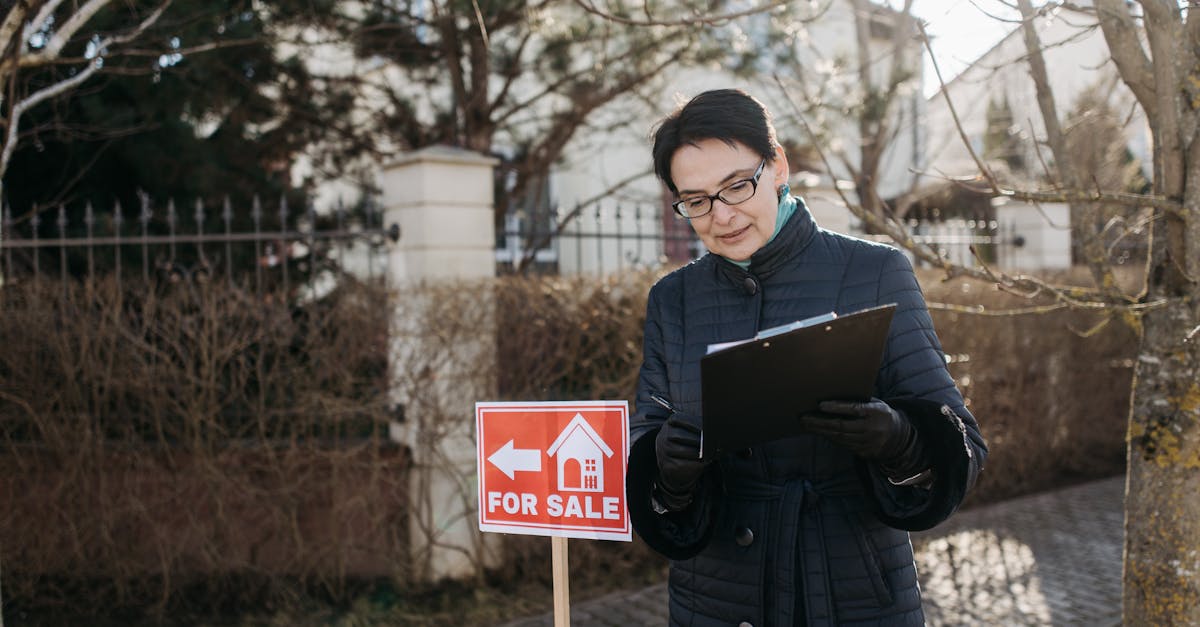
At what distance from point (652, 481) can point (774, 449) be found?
0.30 m

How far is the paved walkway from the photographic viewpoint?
5.35 m

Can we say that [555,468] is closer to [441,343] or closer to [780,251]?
[780,251]

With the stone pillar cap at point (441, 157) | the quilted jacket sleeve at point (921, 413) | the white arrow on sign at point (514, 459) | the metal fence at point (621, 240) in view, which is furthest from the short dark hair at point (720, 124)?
the metal fence at point (621, 240)

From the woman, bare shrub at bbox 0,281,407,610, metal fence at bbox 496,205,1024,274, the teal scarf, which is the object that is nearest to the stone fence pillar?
bare shrub at bbox 0,281,407,610

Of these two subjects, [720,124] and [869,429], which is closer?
[869,429]

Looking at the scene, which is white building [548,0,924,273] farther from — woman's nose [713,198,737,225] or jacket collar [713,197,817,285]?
woman's nose [713,198,737,225]

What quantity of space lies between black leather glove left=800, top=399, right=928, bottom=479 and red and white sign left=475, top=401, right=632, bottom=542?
0.85m

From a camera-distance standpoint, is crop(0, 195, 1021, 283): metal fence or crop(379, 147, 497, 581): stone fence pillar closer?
crop(379, 147, 497, 581): stone fence pillar

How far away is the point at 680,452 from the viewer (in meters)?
1.90

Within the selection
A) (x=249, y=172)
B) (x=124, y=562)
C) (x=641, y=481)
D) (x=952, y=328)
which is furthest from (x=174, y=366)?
(x=952, y=328)

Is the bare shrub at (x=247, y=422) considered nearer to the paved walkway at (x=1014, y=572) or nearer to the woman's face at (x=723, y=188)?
the paved walkway at (x=1014, y=572)

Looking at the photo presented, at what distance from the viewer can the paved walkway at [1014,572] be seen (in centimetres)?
535

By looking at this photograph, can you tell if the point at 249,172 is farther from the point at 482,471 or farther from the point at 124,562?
the point at 482,471

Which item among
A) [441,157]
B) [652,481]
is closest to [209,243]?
[441,157]
